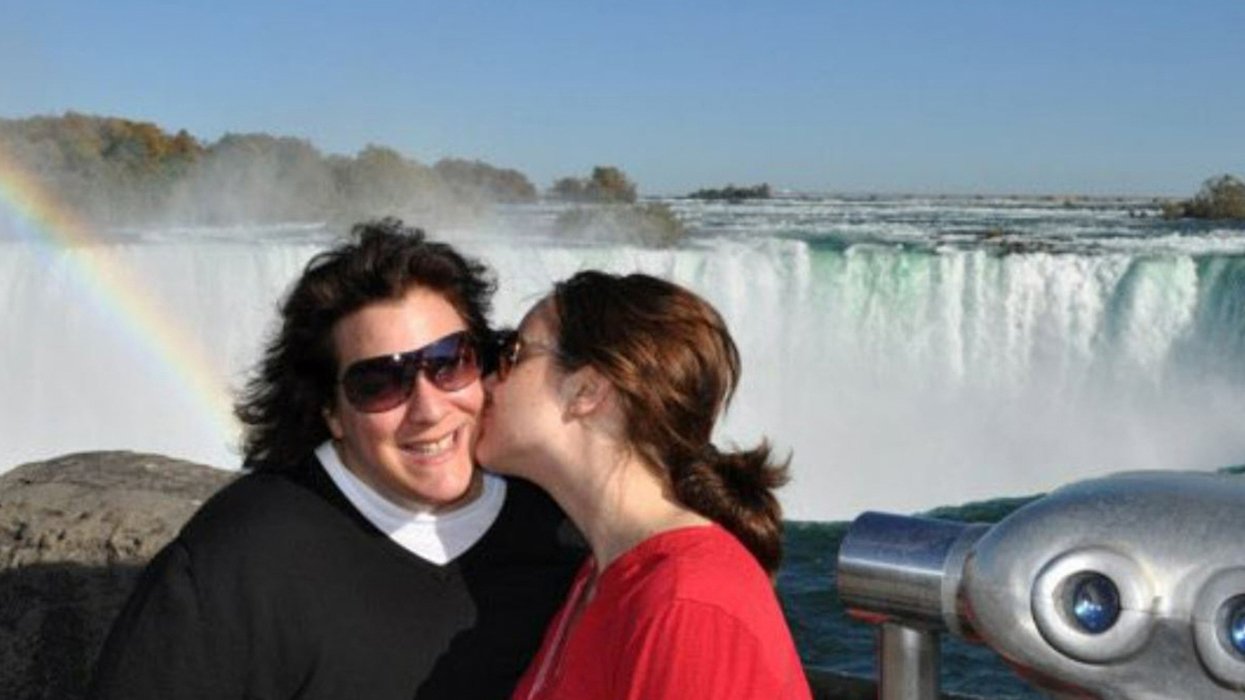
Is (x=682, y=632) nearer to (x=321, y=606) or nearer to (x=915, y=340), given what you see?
(x=321, y=606)

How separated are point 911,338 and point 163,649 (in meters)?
14.1

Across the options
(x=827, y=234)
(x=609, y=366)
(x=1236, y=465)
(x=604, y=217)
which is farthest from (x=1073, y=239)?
(x=609, y=366)

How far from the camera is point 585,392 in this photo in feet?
4.48

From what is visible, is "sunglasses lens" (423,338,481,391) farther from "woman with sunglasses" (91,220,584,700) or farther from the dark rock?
the dark rock

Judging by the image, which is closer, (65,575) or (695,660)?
(695,660)

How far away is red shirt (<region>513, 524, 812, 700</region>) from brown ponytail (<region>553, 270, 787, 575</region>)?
85 millimetres

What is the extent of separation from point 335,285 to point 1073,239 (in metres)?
17.9

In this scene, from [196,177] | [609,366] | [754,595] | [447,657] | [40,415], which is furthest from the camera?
[196,177]

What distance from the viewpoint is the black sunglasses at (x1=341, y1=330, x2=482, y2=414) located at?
5.62ft

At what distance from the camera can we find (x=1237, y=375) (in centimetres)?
1521

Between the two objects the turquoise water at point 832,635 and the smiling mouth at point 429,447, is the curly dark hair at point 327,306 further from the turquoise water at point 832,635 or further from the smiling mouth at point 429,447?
the turquoise water at point 832,635

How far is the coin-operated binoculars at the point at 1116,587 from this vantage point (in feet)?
2.66

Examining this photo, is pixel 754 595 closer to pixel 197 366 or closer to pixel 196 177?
pixel 197 366

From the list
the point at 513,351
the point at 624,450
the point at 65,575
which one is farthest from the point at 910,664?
the point at 65,575
